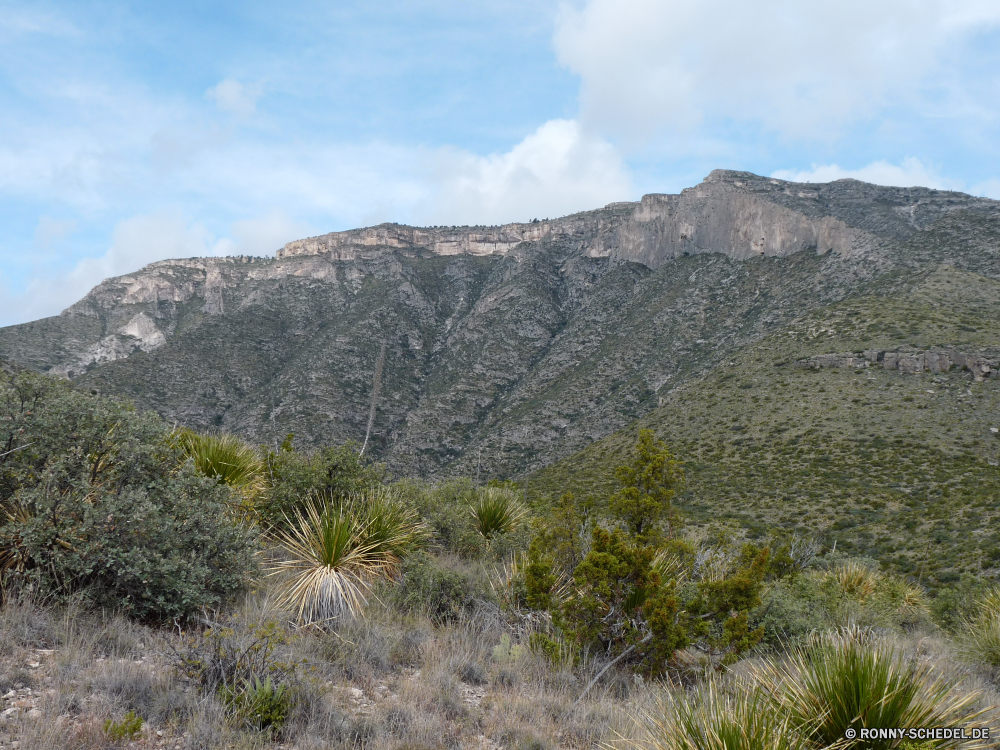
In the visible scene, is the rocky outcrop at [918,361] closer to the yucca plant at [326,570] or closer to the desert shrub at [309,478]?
the desert shrub at [309,478]

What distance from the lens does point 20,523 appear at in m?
4.18

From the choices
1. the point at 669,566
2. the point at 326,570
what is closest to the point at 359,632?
the point at 326,570

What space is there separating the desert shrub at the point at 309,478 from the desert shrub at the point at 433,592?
6.01ft

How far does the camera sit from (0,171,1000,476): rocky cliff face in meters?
50.2

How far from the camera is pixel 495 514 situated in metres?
9.24

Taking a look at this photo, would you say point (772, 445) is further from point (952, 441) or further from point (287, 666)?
point (287, 666)

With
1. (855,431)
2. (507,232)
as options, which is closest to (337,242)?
(507,232)

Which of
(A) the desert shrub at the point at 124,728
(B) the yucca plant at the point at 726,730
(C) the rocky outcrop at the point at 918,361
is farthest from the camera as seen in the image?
(C) the rocky outcrop at the point at 918,361

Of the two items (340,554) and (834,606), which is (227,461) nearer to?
(340,554)

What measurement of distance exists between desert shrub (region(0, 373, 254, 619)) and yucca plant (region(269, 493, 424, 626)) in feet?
2.18

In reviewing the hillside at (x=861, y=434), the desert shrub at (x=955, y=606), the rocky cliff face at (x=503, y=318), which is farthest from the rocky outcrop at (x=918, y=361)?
the desert shrub at (x=955, y=606)

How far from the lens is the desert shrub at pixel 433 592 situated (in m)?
5.74

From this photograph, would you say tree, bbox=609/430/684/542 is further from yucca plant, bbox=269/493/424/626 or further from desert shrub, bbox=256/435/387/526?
desert shrub, bbox=256/435/387/526

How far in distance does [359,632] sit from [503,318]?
7112 centimetres
